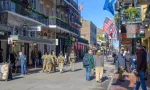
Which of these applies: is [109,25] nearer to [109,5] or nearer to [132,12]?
[109,5]

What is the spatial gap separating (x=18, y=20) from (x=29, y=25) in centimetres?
156

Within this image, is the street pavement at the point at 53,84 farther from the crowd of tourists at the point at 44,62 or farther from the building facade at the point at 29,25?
the building facade at the point at 29,25

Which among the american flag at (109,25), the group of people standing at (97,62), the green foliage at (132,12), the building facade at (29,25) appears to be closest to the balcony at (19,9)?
the building facade at (29,25)

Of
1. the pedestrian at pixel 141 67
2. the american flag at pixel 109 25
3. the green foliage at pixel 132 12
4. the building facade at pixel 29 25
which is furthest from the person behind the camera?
the american flag at pixel 109 25

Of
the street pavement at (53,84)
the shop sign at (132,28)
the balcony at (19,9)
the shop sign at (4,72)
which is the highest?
the balcony at (19,9)

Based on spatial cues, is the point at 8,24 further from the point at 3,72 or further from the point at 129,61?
the point at 129,61

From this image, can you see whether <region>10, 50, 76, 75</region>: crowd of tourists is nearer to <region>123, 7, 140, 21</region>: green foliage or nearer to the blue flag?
the blue flag

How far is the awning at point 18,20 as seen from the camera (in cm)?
2438

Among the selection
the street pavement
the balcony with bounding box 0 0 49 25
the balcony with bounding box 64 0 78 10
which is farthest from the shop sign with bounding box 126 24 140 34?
the balcony with bounding box 64 0 78 10

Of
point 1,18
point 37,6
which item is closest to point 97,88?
point 1,18

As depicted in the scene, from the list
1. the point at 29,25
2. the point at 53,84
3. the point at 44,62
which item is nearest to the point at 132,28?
the point at 53,84

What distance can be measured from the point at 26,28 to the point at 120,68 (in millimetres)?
14358

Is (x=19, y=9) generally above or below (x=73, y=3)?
below

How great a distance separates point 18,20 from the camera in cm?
2695
